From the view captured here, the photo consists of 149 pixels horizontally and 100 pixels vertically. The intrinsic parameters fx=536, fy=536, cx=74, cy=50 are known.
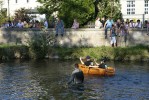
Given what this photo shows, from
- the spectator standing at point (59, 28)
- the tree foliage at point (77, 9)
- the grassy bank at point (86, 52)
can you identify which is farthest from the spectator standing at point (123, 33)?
the tree foliage at point (77, 9)

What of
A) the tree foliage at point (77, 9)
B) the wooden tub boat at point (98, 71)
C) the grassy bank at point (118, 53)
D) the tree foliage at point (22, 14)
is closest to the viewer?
the wooden tub boat at point (98, 71)

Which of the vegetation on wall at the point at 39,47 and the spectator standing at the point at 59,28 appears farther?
the spectator standing at the point at 59,28

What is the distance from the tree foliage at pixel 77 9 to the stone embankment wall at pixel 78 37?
36.0 feet

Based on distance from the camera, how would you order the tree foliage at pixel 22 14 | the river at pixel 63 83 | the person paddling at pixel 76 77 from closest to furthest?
1. the river at pixel 63 83
2. the person paddling at pixel 76 77
3. the tree foliage at pixel 22 14

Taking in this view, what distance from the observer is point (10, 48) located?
5159cm

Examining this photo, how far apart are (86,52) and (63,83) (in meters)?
13.9

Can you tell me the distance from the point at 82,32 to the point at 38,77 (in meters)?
14.8

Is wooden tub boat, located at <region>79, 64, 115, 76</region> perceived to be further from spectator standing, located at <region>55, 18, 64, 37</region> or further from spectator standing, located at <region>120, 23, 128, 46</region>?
spectator standing, located at <region>55, 18, 64, 37</region>

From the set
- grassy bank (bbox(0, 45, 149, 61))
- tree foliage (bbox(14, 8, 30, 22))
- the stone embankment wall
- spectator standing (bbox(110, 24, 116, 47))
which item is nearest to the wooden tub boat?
grassy bank (bbox(0, 45, 149, 61))

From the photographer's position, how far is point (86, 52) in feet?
168

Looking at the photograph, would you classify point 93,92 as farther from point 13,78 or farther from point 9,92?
point 13,78

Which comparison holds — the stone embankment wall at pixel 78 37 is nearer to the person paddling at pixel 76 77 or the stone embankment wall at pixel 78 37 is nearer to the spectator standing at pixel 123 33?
the spectator standing at pixel 123 33

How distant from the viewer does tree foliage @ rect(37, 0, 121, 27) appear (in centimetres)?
6569

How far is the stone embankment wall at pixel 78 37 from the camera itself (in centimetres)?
5316
